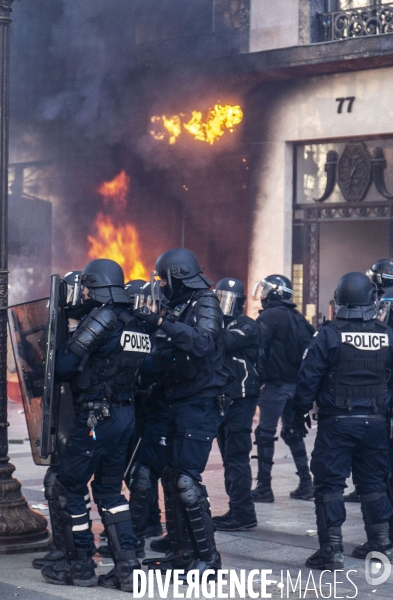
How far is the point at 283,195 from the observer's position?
1434cm

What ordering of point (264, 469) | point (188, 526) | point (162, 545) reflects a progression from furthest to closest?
point (264, 469) → point (162, 545) → point (188, 526)

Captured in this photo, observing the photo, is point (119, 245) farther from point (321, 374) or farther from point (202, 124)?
point (321, 374)

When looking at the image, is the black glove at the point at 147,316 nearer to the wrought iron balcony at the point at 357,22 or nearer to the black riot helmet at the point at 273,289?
the black riot helmet at the point at 273,289

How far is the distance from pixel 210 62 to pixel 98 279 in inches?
367

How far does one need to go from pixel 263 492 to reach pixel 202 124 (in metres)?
7.76

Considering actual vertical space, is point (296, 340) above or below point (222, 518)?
above

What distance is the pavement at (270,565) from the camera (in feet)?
18.3

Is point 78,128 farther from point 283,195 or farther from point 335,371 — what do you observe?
point 335,371

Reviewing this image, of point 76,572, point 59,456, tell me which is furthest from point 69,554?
point 59,456

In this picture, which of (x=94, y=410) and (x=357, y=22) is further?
(x=357, y=22)

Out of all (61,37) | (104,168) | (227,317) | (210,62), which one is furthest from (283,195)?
(227,317)

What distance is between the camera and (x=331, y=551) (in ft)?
20.0

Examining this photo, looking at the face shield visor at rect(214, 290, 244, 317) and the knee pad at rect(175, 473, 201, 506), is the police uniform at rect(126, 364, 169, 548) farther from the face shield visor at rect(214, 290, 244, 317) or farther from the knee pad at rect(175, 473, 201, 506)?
the face shield visor at rect(214, 290, 244, 317)

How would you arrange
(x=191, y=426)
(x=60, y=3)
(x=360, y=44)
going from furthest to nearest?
1. (x=60, y=3)
2. (x=360, y=44)
3. (x=191, y=426)
